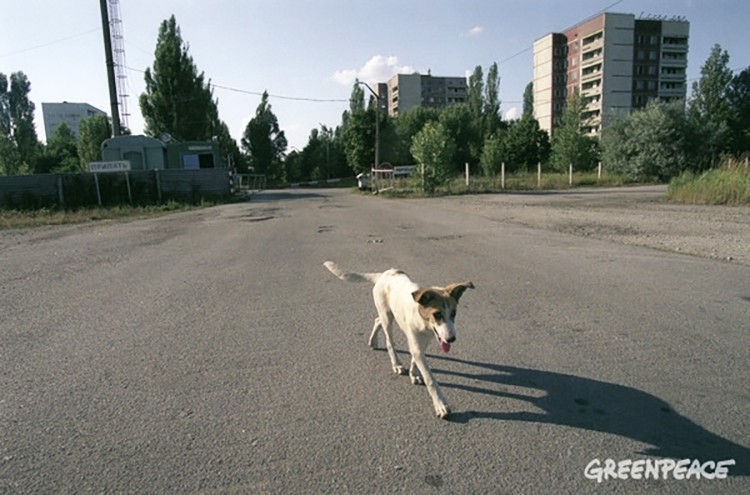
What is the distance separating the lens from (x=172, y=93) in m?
42.4

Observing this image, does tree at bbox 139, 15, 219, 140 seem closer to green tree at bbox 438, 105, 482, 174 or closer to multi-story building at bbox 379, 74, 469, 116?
green tree at bbox 438, 105, 482, 174

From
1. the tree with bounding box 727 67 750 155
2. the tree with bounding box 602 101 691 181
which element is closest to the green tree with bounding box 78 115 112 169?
the tree with bounding box 602 101 691 181

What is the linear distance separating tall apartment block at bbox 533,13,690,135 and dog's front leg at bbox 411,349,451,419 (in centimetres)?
8335

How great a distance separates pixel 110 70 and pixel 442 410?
29200mm

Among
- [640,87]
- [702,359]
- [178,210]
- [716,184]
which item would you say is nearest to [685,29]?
A: [640,87]

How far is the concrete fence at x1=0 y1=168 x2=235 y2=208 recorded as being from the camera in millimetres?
21125

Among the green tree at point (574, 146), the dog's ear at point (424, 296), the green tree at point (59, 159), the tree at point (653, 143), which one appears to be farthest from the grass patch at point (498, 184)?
the green tree at point (59, 159)

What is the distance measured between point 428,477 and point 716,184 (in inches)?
760

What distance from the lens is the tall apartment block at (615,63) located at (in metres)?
78.5

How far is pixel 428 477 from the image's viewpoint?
2.39m

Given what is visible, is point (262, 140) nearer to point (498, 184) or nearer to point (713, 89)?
point (498, 184)

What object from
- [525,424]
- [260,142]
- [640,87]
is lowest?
[525,424]

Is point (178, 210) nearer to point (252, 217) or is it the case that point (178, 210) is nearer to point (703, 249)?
point (252, 217)

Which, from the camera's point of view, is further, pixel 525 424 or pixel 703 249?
pixel 703 249
